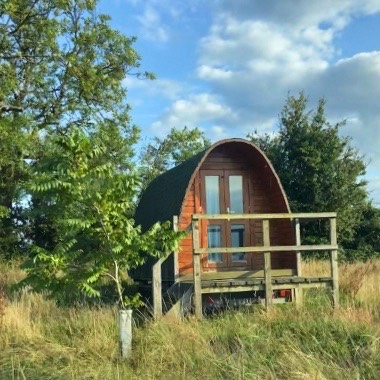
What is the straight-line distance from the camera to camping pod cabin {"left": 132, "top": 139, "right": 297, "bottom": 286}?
15.4 meters

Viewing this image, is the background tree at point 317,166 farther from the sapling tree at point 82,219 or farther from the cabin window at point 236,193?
the sapling tree at point 82,219

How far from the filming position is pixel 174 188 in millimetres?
16094

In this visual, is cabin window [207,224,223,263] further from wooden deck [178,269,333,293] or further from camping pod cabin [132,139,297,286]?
wooden deck [178,269,333,293]

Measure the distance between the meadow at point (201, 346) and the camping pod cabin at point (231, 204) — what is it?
432cm

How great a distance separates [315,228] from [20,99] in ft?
48.1

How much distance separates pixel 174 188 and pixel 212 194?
3.56 feet

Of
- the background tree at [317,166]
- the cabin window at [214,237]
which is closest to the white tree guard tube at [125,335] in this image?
the cabin window at [214,237]

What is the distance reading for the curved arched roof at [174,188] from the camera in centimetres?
1474

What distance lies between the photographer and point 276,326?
9391 millimetres

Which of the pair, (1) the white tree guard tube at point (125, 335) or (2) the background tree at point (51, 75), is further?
(2) the background tree at point (51, 75)

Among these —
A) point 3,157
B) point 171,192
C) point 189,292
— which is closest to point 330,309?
point 189,292

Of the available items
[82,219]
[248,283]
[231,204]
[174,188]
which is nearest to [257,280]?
[248,283]

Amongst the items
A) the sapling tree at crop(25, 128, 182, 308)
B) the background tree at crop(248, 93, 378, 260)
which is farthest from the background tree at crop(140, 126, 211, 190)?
the sapling tree at crop(25, 128, 182, 308)

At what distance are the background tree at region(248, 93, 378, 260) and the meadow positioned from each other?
16.3 meters
